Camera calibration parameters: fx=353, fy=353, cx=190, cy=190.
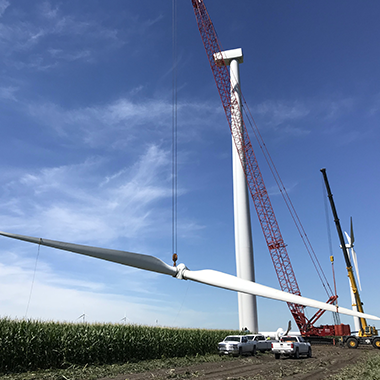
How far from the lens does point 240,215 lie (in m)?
64.1

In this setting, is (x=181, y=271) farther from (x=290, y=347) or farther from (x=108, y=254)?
(x=290, y=347)

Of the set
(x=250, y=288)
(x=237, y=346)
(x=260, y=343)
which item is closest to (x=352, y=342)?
(x=260, y=343)

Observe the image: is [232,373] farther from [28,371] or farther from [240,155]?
[240,155]

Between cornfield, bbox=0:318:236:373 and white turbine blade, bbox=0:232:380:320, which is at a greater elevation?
white turbine blade, bbox=0:232:380:320

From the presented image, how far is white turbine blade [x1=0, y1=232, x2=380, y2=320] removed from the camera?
20.4ft

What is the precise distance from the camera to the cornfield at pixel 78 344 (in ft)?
72.9

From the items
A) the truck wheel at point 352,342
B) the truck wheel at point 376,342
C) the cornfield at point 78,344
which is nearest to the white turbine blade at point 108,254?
the cornfield at point 78,344

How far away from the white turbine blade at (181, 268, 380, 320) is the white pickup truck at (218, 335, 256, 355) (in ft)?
93.8

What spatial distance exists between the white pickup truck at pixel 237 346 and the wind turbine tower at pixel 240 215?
75.7 ft

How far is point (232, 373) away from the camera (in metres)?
21.9

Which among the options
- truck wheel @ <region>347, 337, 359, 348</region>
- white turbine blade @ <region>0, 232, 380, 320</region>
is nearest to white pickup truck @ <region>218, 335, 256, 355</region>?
truck wheel @ <region>347, 337, 359, 348</region>

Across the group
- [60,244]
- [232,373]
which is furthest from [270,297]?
[232,373]

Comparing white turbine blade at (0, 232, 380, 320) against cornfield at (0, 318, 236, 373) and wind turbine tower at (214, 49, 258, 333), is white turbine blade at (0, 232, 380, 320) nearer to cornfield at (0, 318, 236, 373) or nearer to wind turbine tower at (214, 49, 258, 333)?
cornfield at (0, 318, 236, 373)

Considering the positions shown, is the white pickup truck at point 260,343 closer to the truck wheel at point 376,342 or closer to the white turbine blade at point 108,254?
the truck wheel at point 376,342
